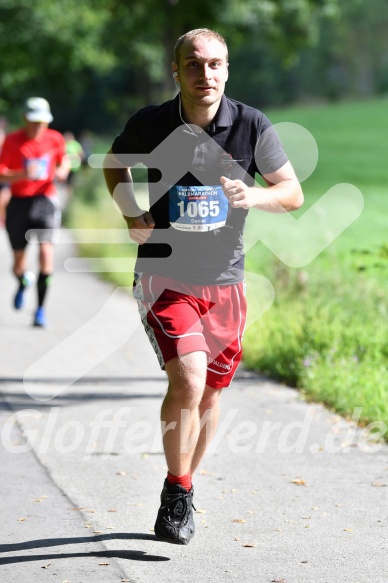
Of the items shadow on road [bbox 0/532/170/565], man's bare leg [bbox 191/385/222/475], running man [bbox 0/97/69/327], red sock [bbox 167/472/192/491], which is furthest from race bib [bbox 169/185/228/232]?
running man [bbox 0/97/69/327]

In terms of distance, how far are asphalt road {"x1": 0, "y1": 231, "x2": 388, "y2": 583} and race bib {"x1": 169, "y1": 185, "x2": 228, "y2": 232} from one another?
4.41ft

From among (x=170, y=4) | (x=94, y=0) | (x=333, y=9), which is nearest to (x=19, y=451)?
(x=170, y=4)

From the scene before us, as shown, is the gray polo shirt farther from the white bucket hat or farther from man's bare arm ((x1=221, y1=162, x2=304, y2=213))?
the white bucket hat

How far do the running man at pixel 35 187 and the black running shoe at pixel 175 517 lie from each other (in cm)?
638

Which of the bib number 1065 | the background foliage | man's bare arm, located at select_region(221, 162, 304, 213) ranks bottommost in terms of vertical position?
the background foliage

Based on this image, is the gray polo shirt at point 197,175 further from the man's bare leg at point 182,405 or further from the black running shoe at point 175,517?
the black running shoe at point 175,517

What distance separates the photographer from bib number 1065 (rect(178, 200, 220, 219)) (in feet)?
15.6

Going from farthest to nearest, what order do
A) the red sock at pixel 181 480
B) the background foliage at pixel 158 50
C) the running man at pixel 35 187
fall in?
the background foliage at pixel 158 50
the running man at pixel 35 187
the red sock at pixel 181 480

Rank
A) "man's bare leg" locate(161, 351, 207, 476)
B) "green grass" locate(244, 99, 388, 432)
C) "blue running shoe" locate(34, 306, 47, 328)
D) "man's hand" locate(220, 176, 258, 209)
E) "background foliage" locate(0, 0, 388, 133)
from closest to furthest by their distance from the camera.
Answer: "man's hand" locate(220, 176, 258, 209)
"man's bare leg" locate(161, 351, 207, 476)
"green grass" locate(244, 99, 388, 432)
"blue running shoe" locate(34, 306, 47, 328)
"background foliage" locate(0, 0, 388, 133)

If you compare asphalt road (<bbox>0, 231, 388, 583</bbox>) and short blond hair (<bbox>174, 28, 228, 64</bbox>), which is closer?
asphalt road (<bbox>0, 231, 388, 583</bbox>)

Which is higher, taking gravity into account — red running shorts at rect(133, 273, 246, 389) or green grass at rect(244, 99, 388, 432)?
red running shorts at rect(133, 273, 246, 389)

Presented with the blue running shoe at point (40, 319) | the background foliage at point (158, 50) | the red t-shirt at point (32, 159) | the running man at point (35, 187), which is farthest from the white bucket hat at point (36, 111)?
the background foliage at point (158, 50)

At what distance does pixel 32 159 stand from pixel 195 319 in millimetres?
6612

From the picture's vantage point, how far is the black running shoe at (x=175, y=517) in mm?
4809
